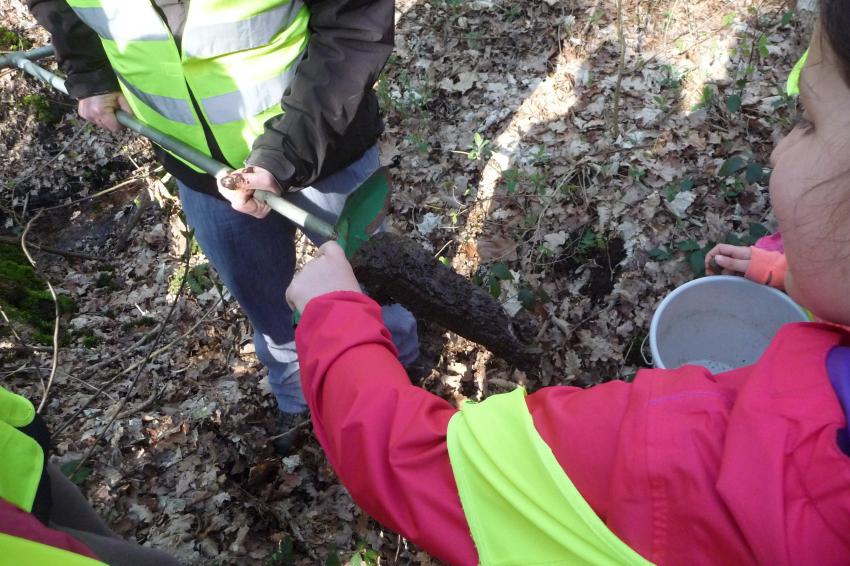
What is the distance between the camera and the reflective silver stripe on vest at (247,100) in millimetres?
2154

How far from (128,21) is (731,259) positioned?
2700 mm

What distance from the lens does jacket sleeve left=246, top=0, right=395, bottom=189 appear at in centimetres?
210

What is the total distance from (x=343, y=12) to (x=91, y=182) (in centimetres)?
428

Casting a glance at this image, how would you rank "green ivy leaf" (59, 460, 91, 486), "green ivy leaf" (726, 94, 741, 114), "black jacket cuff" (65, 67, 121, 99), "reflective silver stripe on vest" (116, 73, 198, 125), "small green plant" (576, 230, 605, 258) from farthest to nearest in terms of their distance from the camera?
"green ivy leaf" (726, 94, 741, 114) < "small green plant" (576, 230, 605, 258) < "green ivy leaf" (59, 460, 91, 486) < "black jacket cuff" (65, 67, 121, 99) < "reflective silver stripe on vest" (116, 73, 198, 125)

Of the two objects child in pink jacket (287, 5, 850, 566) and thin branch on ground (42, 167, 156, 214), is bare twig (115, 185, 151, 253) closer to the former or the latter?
thin branch on ground (42, 167, 156, 214)

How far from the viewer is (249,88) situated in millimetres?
2156

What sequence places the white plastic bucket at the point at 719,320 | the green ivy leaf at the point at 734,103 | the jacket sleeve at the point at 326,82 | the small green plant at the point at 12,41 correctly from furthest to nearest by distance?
the small green plant at the point at 12,41
the green ivy leaf at the point at 734,103
the white plastic bucket at the point at 719,320
the jacket sleeve at the point at 326,82

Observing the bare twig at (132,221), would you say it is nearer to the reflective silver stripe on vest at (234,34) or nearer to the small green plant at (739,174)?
the reflective silver stripe on vest at (234,34)

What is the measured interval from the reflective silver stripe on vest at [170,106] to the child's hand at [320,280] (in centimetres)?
96

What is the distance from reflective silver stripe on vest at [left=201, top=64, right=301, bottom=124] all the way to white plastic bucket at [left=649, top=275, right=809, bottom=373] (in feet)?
5.97

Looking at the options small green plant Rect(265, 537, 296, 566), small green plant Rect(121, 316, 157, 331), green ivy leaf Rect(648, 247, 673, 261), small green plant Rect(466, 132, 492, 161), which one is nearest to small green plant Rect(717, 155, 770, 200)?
green ivy leaf Rect(648, 247, 673, 261)

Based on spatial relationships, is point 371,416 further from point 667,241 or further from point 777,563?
point 667,241

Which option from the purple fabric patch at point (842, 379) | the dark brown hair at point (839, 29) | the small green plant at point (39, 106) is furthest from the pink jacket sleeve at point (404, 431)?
the small green plant at point (39, 106)

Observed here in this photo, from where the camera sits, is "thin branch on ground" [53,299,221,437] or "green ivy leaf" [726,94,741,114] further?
"green ivy leaf" [726,94,741,114]
